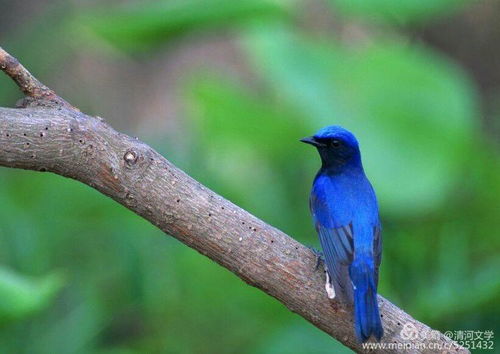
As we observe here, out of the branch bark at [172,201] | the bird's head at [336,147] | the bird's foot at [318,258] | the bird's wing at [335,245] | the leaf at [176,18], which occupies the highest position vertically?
the leaf at [176,18]

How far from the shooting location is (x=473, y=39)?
15.7 feet

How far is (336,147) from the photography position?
272 cm

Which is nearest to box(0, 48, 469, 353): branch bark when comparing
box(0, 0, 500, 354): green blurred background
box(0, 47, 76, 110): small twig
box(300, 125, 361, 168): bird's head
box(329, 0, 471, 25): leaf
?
box(0, 47, 76, 110): small twig

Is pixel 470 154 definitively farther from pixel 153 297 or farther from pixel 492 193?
pixel 153 297

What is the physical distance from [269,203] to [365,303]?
2.13m

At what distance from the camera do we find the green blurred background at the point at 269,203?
3719 millimetres

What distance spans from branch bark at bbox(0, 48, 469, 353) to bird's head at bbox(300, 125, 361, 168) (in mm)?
626

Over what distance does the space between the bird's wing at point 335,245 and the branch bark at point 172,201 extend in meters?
0.06

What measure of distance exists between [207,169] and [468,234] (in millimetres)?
1149

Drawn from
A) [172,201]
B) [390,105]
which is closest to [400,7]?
[390,105]

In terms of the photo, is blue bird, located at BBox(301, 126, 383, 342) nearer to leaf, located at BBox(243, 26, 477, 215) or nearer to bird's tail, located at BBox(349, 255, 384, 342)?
bird's tail, located at BBox(349, 255, 384, 342)

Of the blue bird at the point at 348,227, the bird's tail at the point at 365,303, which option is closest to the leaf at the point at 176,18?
the blue bird at the point at 348,227

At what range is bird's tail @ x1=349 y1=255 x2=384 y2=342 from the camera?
204 cm

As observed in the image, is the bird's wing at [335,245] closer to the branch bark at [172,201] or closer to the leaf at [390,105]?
the branch bark at [172,201]
